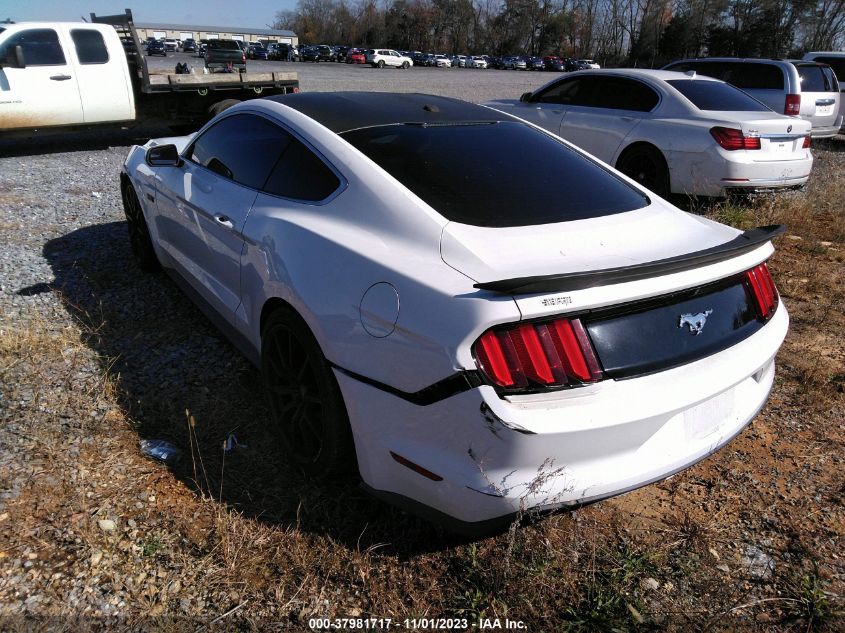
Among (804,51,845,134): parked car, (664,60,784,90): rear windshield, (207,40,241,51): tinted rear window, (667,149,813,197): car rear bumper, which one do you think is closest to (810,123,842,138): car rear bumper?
(804,51,845,134): parked car

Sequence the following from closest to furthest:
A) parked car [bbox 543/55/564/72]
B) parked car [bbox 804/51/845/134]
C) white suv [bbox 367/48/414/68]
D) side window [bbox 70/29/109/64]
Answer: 1. side window [bbox 70/29/109/64]
2. parked car [bbox 804/51/845/134]
3. white suv [bbox 367/48/414/68]
4. parked car [bbox 543/55/564/72]

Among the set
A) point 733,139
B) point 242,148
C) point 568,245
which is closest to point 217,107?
point 733,139

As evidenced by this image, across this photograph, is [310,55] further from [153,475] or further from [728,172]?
[153,475]

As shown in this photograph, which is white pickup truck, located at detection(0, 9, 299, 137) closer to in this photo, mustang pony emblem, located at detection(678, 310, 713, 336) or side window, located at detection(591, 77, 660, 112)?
side window, located at detection(591, 77, 660, 112)

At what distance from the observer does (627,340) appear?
2098 millimetres

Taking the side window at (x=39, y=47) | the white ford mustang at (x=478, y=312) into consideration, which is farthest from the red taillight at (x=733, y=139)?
the side window at (x=39, y=47)

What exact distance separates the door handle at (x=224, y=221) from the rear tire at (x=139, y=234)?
5.99 feet

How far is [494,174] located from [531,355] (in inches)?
46.3

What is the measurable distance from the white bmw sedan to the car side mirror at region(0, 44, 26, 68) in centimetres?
758

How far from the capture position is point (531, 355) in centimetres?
198

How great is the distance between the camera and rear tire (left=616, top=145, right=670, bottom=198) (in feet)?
24.1

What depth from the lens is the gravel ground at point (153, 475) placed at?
2.27 m

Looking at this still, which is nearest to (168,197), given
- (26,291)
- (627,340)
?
(26,291)

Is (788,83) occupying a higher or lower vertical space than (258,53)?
higher
